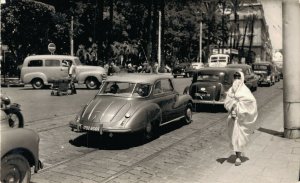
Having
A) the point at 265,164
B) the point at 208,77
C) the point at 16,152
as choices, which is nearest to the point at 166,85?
the point at 265,164

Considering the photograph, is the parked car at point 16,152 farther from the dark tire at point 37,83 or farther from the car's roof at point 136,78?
the dark tire at point 37,83

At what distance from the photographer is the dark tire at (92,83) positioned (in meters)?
24.2

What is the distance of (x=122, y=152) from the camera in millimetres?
8398

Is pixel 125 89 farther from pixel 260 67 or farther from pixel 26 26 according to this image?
pixel 26 26

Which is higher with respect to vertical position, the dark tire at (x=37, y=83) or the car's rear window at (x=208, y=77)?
the car's rear window at (x=208, y=77)

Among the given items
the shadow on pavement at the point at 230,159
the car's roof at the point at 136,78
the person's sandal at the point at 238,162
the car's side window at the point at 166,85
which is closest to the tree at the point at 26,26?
the car's side window at the point at 166,85

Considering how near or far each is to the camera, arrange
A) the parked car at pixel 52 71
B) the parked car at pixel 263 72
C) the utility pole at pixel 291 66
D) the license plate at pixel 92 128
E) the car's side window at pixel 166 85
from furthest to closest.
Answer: the parked car at pixel 263 72 → the parked car at pixel 52 71 → the car's side window at pixel 166 85 → the utility pole at pixel 291 66 → the license plate at pixel 92 128

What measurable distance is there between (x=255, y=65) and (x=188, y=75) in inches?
585

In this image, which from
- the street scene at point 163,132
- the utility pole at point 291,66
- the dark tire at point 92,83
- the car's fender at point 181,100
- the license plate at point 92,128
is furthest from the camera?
the dark tire at point 92,83

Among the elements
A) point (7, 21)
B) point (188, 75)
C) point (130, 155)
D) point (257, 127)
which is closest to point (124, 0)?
point (188, 75)

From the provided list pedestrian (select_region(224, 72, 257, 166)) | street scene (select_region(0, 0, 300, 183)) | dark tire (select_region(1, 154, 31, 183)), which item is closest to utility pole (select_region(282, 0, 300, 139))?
street scene (select_region(0, 0, 300, 183))

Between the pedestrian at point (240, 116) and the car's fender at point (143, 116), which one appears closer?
the pedestrian at point (240, 116)

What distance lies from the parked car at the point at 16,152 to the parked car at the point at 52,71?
18636 mm

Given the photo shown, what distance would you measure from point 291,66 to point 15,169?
658 cm
